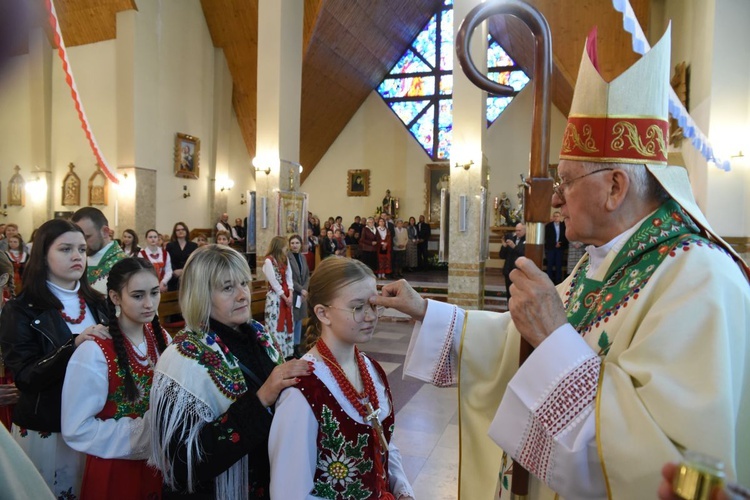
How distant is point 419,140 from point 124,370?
1636 centimetres

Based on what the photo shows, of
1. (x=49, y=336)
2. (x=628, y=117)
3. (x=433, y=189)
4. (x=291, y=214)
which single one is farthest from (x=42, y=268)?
(x=433, y=189)

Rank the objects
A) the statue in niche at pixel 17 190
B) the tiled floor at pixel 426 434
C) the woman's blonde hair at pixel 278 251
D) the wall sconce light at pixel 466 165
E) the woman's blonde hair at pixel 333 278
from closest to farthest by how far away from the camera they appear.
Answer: the woman's blonde hair at pixel 333 278, the tiled floor at pixel 426 434, the woman's blonde hair at pixel 278 251, the wall sconce light at pixel 466 165, the statue in niche at pixel 17 190

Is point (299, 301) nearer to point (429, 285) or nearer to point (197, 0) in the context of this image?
point (429, 285)

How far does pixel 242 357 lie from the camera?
185 centimetres

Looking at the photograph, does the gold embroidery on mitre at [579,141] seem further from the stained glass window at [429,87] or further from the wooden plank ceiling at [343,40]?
the stained glass window at [429,87]

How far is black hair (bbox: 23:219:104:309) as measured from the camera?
2.22 m

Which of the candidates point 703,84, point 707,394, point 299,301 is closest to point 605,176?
point 707,394

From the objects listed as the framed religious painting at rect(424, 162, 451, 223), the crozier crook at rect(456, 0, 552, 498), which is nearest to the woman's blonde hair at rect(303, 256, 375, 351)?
the crozier crook at rect(456, 0, 552, 498)

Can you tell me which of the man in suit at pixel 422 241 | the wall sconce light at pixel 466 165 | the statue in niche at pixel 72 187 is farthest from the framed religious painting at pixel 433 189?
the statue in niche at pixel 72 187

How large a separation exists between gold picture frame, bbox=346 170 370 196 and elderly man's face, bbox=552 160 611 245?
16.6 metres

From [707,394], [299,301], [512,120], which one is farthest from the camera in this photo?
[512,120]

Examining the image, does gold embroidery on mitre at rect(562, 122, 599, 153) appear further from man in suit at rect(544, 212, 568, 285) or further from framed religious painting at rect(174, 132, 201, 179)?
framed religious painting at rect(174, 132, 201, 179)

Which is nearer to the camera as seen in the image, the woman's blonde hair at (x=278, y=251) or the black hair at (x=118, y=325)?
the black hair at (x=118, y=325)

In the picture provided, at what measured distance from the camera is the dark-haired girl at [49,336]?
1.98 meters
